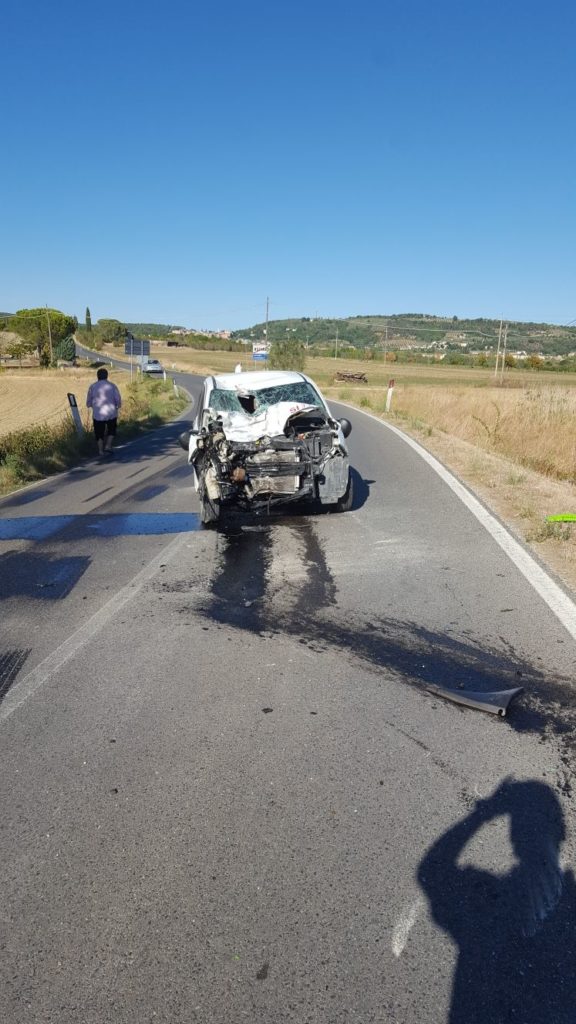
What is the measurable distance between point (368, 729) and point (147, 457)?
1178 centimetres

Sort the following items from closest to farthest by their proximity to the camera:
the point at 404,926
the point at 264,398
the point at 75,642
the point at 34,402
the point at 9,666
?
1. the point at 404,926
2. the point at 9,666
3. the point at 75,642
4. the point at 264,398
5. the point at 34,402

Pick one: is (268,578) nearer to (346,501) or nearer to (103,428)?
(346,501)

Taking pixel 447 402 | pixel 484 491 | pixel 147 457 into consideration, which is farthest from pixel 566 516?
pixel 447 402

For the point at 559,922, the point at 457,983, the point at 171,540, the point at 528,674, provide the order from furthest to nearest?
the point at 171,540 → the point at 528,674 → the point at 559,922 → the point at 457,983

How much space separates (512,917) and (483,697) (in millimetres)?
1541

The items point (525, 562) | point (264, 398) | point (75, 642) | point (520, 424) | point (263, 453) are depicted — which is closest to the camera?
point (75, 642)

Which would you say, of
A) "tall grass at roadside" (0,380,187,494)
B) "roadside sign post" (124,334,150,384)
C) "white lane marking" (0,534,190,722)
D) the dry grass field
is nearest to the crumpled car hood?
"white lane marking" (0,534,190,722)

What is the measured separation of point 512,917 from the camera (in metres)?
2.32

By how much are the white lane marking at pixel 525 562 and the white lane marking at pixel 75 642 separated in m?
3.15

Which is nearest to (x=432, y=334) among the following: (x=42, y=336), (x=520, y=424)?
(x=42, y=336)

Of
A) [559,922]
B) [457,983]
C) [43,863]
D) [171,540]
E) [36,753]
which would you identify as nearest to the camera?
[457,983]

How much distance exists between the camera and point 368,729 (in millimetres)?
3473

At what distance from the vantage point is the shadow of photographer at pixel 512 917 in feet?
6.64

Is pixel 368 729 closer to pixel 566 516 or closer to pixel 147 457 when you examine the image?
pixel 566 516
